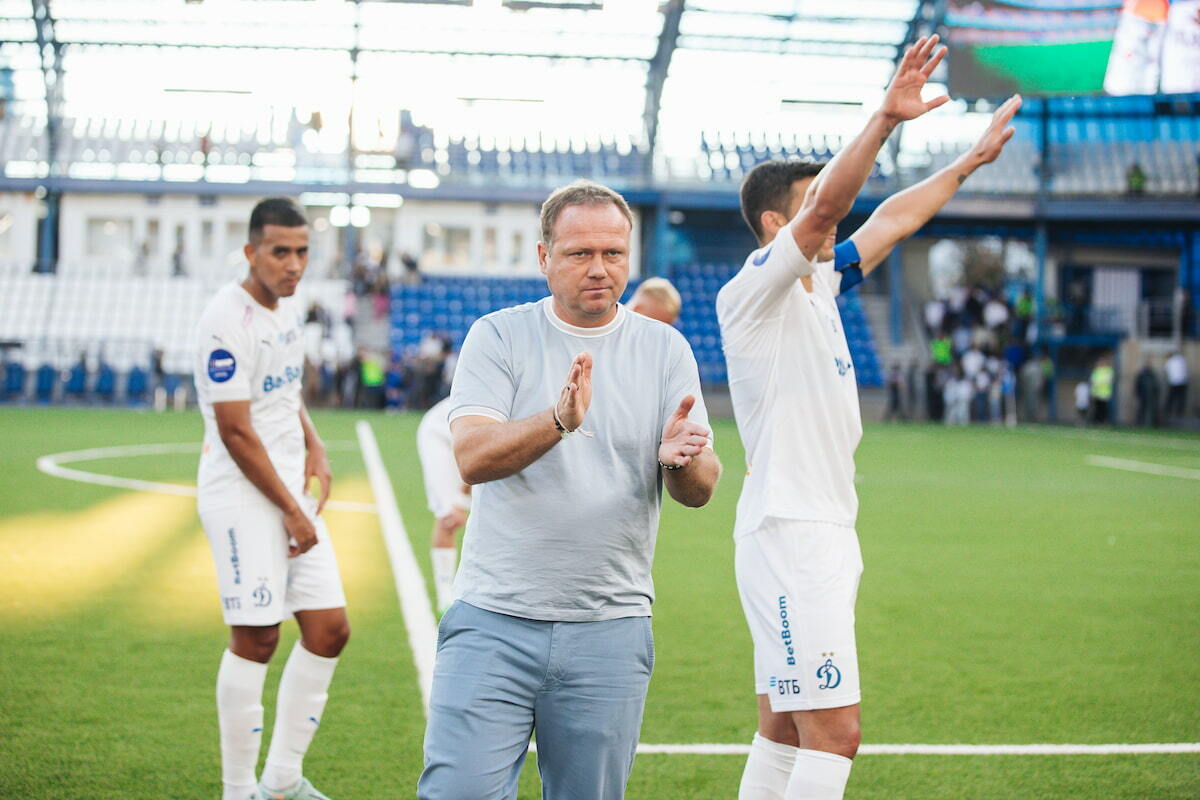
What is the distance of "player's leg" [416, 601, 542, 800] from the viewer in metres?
2.79

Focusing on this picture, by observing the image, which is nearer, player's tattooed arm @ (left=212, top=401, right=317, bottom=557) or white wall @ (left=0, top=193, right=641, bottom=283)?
player's tattooed arm @ (left=212, top=401, right=317, bottom=557)

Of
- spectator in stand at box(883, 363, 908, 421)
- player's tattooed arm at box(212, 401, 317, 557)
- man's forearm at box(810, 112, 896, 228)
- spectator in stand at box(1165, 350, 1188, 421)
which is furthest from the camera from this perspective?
spectator in stand at box(883, 363, 908, 421)

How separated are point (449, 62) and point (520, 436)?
35.9 metres

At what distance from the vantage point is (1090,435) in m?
27.0

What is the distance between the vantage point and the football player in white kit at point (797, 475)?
10.9ft

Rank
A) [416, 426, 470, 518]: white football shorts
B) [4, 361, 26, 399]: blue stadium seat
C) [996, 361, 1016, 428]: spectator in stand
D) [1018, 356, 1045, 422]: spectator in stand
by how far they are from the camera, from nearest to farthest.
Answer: [416, 426, 470, 518]: white football shorts < [4, 361, 26, 399]: blue stadium seat < [996, 361, 1016, 428]: spectator in stand < [1018, 356, 1045, 422]: spectator in stand

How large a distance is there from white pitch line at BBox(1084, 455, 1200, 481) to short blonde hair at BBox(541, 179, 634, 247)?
15.6 metres

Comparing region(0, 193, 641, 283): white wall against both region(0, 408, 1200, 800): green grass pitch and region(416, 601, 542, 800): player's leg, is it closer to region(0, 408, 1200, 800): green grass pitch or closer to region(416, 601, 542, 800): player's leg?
region(0, 408, 1200, 800): green grass pitch

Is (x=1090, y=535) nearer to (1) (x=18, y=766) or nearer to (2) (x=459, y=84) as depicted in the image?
(1) (x=18, y=766)

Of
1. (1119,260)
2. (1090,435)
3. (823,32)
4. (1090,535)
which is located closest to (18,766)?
(1090,535)

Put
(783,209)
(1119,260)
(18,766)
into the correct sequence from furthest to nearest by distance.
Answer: (1119,260) < (18,766) < (783,209)

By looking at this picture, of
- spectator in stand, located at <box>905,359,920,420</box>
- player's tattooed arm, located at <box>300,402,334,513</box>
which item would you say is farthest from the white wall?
player's tattooed arm, located at <box>300,402,334,513</box>

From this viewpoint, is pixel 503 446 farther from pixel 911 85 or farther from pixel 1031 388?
pixel 1031 388

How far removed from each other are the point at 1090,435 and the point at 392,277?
2092cm
